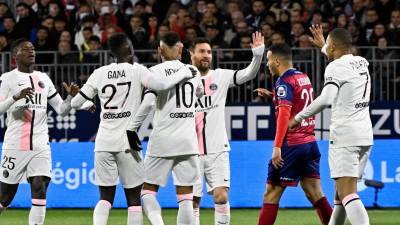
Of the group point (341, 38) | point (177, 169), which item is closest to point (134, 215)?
point (177, 169)

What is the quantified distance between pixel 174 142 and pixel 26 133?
1.98 metres

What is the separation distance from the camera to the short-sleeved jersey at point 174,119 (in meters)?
11.2

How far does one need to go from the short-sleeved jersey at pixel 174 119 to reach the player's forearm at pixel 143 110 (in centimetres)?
23

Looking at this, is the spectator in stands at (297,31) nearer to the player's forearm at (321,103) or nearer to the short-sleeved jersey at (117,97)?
the player's forearm at (321,103)

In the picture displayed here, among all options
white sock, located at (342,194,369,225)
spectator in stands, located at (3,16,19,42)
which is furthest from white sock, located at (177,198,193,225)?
spectator in stands, located at (3,16,19,42)

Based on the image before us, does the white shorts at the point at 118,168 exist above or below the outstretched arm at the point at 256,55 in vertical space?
below

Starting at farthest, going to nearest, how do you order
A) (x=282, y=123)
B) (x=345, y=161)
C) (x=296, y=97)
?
(x=296, y=97) → (x=282, y=123) → (x=345, y=161)

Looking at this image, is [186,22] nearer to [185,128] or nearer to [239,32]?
[239,32]

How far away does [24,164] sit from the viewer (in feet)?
40.2

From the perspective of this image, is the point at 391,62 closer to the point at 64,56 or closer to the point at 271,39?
the point at 271,39

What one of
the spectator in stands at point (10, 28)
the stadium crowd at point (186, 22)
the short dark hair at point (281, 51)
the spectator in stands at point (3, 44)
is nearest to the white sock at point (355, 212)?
the short dark hair at point (281, 51)

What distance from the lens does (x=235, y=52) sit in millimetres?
19094

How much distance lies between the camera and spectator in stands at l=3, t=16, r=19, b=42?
69.2 ft

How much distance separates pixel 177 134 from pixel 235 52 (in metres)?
7.99
